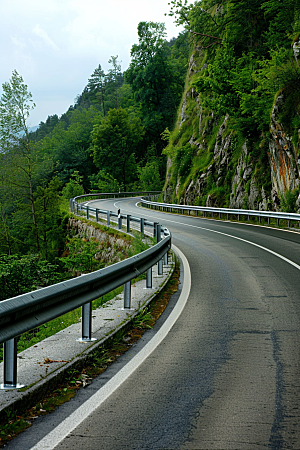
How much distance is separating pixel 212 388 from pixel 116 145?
78598 millimetres

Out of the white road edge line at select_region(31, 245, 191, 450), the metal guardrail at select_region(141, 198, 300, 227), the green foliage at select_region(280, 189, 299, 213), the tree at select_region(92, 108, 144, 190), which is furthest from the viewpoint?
the tree at select_region(92, 108, 144, 190)

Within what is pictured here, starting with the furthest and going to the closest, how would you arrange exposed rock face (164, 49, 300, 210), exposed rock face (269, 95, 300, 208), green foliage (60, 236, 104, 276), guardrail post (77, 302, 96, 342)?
1. exposed rock face (164, 49, 300, 210)
2. exposed rock face (269, 95, 300, 208)
3. green foliage (60, 236, 104, 276)
4. guardrail post (77, 302, 96, 342)

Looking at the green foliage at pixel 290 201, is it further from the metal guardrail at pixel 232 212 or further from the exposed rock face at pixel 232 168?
the metal guardrail at pixel 232 212

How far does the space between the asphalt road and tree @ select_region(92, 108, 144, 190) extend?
73196mm

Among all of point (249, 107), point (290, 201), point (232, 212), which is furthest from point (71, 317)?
point (249, 107)

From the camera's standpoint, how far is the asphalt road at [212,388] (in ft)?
10.6

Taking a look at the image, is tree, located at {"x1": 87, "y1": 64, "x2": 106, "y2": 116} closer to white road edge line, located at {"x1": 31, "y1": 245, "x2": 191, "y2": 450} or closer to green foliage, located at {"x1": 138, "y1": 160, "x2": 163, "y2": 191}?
green foliage, located at {"x1": 138, "y1": 160, "x2": 163, "y2": 191}

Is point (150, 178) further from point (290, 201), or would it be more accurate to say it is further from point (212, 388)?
point (212, 388)

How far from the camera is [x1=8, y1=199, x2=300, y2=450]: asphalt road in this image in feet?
10.6

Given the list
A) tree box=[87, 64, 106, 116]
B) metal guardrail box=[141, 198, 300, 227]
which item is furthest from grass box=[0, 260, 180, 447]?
tree box=[87, 64, 106, 116]

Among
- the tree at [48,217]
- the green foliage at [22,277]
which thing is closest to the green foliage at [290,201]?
Result: the green foliage at [22,277]

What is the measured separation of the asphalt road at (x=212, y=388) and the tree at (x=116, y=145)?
7320 cm

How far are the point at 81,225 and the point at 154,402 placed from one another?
2531 cm

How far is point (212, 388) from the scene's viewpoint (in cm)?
419
